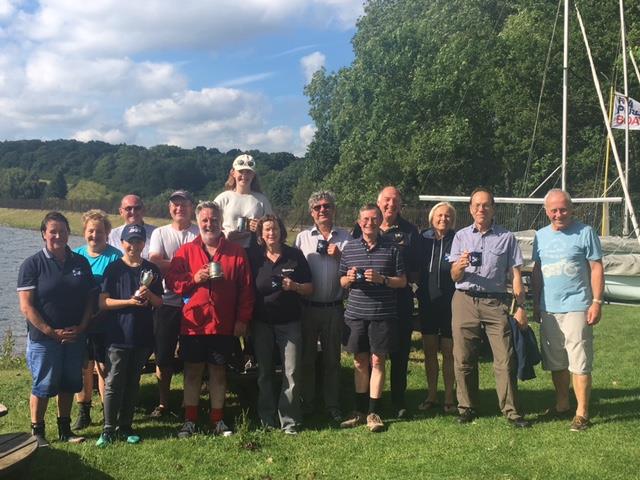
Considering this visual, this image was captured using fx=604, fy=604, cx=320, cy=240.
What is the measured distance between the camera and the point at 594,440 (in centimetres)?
473

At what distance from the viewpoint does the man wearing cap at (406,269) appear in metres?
5.35

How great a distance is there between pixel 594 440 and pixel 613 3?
24.2 m

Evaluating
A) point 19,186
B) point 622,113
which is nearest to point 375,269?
point 622,113

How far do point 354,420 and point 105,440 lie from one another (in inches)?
80.6

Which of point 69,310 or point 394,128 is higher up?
point 394,128

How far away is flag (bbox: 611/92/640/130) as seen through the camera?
49.8ft

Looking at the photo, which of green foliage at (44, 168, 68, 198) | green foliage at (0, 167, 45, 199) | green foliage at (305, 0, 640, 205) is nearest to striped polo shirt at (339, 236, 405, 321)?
green foliage at (305, 0, 640, 205)

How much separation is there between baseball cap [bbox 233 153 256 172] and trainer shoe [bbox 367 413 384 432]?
253cm

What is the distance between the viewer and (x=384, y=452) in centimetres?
460

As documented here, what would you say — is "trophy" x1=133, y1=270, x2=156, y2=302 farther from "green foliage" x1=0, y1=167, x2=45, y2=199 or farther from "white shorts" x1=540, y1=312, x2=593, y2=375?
"green foliage" x1=0, y1=167, x2=45, y2=199

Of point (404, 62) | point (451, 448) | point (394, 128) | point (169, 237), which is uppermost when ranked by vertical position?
point (404, 62)

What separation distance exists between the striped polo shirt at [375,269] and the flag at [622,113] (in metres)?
12.5

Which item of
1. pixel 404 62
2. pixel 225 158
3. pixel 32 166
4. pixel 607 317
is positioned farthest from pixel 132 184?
pixel 607 317

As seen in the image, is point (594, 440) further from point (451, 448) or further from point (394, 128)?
point (394, 128)
